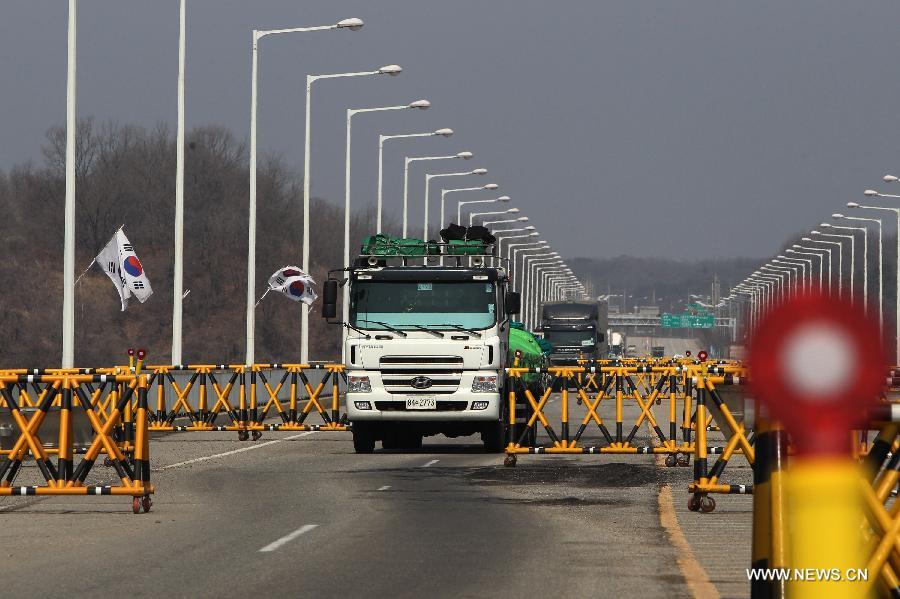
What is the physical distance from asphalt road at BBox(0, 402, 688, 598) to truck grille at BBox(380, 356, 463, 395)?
67.8 inches

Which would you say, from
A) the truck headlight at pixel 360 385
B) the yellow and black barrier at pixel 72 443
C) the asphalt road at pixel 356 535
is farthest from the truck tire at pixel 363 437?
the yellow and black barrier at pixel 72 443

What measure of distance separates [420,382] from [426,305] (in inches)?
44.3

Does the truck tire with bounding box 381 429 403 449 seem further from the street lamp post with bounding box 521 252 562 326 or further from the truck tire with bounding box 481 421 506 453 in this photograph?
the street lamp post with bounding box 521 252 562 326

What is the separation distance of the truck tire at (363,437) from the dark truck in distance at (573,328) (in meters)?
50.7

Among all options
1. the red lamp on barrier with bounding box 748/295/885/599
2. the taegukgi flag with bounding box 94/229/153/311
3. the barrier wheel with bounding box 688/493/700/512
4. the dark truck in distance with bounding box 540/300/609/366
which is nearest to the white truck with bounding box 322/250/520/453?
the barrier wheel with bounding box 688/493/700/512

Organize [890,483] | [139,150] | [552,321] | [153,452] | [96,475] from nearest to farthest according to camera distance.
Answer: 1. [890,483]
2. [96,475]
3. [153,452]
4. [552,321]
5. [139,150]

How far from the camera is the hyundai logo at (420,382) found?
26219 mm

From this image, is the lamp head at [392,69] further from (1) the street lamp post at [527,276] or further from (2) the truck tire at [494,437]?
(1) the street lamp post at [527,276]

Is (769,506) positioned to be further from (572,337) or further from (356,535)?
(572,337)

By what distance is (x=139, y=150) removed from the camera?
128 m

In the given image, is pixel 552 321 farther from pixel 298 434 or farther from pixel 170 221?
pixel 170 221

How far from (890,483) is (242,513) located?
11563 mm

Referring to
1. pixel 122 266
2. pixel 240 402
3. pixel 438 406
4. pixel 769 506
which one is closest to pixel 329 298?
pixel 438 406

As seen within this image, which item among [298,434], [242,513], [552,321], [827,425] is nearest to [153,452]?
[298,434]
